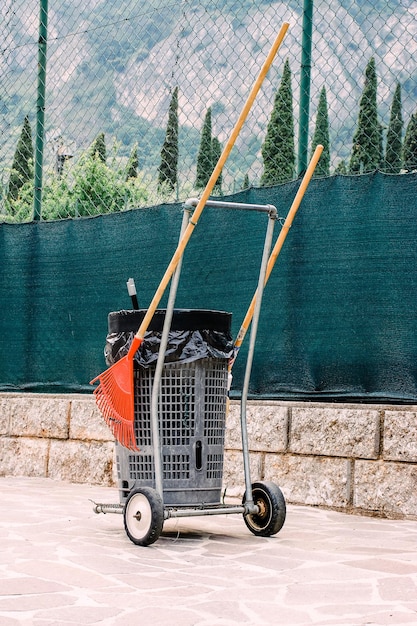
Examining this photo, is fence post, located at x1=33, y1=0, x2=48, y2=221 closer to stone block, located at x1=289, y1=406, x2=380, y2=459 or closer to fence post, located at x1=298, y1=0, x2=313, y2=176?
fence post, located at x1=298, y1=0, x2=313, y2=176

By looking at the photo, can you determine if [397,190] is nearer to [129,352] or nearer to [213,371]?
[213,371]

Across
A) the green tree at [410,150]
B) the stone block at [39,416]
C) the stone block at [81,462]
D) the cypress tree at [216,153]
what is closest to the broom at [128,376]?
the green tree at [410,150]

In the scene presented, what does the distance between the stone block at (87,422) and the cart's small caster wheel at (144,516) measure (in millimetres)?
2296

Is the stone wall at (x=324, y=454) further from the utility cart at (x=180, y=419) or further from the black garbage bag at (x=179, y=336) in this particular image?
the black garbage bag at (x=179, y=336)

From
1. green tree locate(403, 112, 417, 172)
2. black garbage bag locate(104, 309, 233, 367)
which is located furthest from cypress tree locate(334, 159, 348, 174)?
black garbage bag locate(104, 309, 233, 367)

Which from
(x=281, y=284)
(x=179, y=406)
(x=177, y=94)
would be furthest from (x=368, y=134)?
(x=179, y=406)

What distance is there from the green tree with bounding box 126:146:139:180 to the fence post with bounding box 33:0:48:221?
32.8 inches

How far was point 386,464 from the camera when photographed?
17.5 ft

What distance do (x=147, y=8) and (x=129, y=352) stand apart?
331cm

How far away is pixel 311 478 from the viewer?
564cm

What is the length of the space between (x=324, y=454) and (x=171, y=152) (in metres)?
2.27

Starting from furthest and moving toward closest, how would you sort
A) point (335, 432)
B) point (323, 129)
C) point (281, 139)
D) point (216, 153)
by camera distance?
point (216, 153), point (281, 139), point (323, 129), point (335, 432)

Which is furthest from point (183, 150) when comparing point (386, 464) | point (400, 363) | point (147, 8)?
point (386, 464)

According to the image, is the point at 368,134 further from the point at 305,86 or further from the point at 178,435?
the point at 178,435
